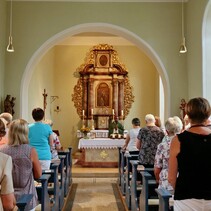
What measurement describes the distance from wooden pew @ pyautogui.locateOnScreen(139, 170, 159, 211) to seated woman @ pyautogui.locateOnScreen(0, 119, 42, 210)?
1.17 m

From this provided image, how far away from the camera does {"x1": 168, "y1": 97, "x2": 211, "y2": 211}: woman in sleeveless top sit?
199cm

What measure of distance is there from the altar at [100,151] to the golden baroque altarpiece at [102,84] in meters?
3.02

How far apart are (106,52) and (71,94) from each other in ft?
6.45

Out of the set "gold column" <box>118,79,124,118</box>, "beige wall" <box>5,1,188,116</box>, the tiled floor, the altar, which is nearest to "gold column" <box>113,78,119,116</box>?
"gold column" <box>118,79,124,118</box>

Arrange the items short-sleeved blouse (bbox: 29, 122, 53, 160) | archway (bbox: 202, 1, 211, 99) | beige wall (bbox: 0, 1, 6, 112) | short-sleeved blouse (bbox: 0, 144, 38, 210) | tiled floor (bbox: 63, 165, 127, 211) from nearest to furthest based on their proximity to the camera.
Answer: short-sleeved blouse (bbox: 0, 144, 38, 210)
short-sleeved blouse (bbox: 29, 122, 53, 160)
tiled floor (bbox: 63, 165, 127, 211)
archway (bbox: 202, 1, 211, 99)
beige wall (bbox: 0, 1, 6, 112)

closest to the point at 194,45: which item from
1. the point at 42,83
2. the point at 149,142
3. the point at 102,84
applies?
the point at 149,142

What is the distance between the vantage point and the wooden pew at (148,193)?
3358 millimetres

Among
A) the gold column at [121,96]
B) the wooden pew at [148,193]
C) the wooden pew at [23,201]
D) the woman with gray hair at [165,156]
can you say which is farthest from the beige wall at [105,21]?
the wooden pew at [23,201]

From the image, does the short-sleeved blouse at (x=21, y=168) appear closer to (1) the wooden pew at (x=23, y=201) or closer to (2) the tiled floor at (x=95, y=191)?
(1) the wooden pew at (x=23, y=201)

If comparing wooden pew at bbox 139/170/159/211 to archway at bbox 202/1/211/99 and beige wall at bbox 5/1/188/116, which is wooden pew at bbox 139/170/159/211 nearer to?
archway at bbox 202/1/211/99

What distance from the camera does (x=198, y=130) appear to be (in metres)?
2.06

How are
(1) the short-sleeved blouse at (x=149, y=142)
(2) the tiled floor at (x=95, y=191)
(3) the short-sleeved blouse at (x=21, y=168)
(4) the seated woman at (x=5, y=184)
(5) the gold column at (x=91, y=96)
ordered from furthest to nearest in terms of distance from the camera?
(5) the gold column at (x=91, y=96) < (2) the tiled floor at (x=95, y=191) < (1) the short-sleeved blouse at (x=149, y=142) < (3) the short-sleeved blouse at (x=21, y=168) < (4) the seated woman at (x=5, y=184)

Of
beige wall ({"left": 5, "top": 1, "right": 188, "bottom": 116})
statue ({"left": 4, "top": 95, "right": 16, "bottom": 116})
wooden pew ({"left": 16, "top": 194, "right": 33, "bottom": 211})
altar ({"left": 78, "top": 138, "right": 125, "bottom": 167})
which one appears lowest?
altar ({"left": 78, "top": 138, "right": 125, "bottom": 167})

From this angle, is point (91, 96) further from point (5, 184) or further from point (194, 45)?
point (5, 184)
